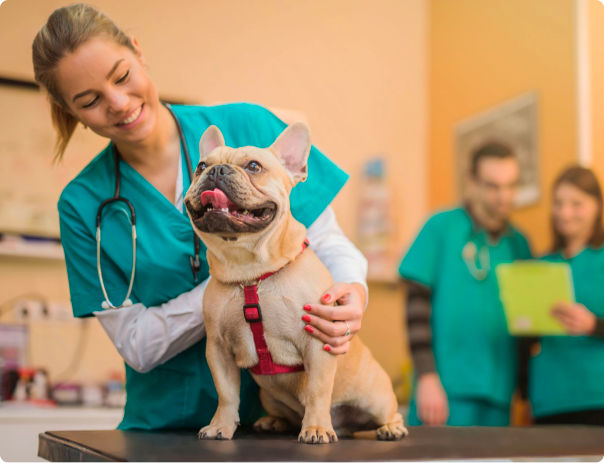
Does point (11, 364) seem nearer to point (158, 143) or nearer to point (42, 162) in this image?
point (42, 162)

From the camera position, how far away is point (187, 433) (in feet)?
3.61

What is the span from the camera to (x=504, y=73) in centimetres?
309

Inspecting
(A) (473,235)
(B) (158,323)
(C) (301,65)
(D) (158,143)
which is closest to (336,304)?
(B) (158,323)

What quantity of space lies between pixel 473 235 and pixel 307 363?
4.55 ft

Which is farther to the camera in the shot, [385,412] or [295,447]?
[385,412]

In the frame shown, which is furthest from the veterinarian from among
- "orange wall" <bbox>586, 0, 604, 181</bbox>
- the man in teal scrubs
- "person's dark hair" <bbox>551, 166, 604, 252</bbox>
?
"orange wall" <bbox>586, 0, 604, 181</bbox>

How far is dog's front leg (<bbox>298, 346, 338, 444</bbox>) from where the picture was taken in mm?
937

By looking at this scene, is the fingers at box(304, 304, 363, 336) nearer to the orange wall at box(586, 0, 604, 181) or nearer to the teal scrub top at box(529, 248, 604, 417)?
the teal scrub top at box(529, 248, 604, 417)

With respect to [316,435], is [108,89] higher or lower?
higher

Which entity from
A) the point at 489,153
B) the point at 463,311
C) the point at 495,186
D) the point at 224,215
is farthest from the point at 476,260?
the point at 224,215

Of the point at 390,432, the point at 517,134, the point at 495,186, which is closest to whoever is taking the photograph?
the point at 390,432

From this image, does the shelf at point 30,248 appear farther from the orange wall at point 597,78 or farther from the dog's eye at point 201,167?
the orange wall at point 597,78

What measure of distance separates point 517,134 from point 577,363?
1.25 meters

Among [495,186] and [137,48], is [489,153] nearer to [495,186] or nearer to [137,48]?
[495,186]
